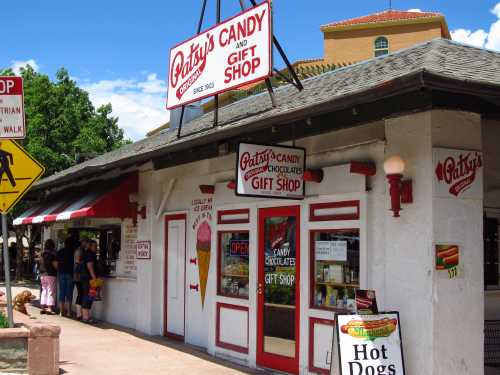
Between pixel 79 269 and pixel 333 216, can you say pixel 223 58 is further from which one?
pixel 79 269

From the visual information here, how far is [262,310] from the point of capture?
28.9 feet

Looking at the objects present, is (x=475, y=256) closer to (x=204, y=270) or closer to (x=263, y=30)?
(x=263, y=30)

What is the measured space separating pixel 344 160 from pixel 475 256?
6.06ft

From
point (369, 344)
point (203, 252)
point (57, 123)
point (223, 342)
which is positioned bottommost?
point (223, 342)

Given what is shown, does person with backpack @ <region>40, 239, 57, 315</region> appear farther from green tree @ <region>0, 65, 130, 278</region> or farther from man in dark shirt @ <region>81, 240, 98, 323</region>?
green tree @ <region>0, 65, 130, 278</region>

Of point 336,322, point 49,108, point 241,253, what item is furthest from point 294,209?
point 49,108

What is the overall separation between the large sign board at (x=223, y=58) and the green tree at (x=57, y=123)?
16.3 meters

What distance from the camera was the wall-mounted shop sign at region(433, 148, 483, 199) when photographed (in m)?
6.28

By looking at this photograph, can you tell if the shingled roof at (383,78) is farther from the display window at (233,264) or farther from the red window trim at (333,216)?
the display window at (233,264)

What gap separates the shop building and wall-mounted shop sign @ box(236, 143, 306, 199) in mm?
186

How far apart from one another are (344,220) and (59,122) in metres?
22.2

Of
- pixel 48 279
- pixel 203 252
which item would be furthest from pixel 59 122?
pixel 203 252

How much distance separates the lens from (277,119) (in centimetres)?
696

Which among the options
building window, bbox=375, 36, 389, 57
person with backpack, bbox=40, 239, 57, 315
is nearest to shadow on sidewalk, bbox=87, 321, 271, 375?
person with backpack, bbox=40, 239, 57, 315
